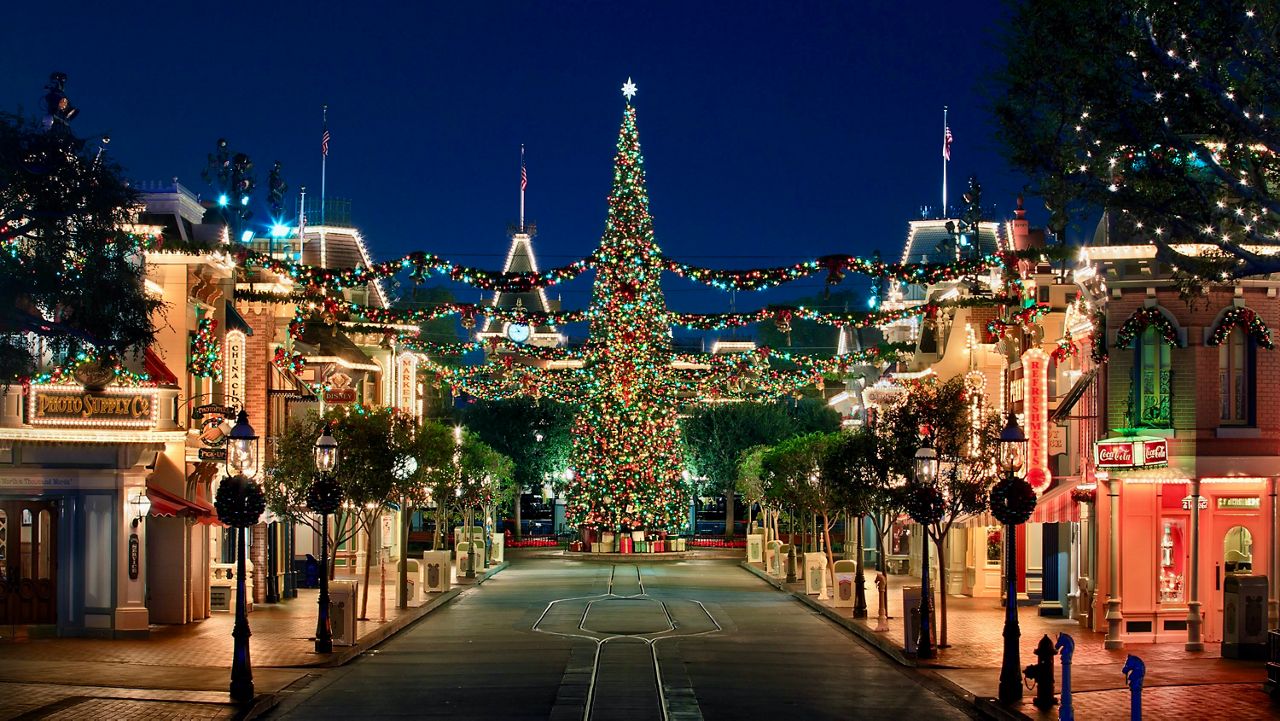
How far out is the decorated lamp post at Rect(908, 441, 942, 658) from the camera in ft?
92.5

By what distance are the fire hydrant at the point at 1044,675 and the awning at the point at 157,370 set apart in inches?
718

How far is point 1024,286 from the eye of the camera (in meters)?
39.0

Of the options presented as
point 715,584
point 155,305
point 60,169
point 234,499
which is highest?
point 60,169

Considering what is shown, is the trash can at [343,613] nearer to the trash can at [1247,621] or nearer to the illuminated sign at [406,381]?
the trash can at [1247,621]

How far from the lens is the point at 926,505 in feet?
96.7

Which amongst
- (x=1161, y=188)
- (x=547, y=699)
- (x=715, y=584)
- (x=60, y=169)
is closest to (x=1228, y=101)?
(x=1161, y=188)

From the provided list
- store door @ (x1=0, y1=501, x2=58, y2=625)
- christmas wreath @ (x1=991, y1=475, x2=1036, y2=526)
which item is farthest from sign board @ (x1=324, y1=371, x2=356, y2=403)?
christmas wreath @ (x1=991, y1=475, x2=1036, y2=526)

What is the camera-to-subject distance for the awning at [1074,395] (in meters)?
32.9

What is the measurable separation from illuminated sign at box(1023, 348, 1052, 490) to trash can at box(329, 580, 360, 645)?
14.6m

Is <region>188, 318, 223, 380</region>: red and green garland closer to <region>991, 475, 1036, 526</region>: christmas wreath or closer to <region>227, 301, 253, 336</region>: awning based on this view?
<region>227, 301, 253, 336</region>: awning

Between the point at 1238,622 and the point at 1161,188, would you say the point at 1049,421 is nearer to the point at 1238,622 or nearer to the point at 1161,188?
the point at 1238,622

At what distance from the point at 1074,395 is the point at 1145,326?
3.65m

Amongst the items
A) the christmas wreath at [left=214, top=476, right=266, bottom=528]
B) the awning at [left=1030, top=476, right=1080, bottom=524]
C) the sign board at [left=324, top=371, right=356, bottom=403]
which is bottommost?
the awning at [left=1030, top=476, right=1080, bottom=524]

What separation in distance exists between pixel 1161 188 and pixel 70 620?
2185cm
